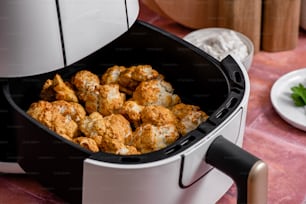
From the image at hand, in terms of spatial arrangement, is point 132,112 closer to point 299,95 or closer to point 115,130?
point 115,130

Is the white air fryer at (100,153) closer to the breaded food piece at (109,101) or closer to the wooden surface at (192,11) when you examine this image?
the breaded food piece at (109,101)

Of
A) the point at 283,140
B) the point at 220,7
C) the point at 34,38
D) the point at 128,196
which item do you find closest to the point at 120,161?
the point at 128,196

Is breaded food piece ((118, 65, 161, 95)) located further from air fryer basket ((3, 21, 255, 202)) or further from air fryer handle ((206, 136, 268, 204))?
air fryer handle ((206, 136, 268, 204))

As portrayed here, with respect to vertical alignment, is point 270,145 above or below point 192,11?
below

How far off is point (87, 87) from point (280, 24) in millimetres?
393

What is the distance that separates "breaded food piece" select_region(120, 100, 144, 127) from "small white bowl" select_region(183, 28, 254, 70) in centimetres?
24

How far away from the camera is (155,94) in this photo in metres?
0.88

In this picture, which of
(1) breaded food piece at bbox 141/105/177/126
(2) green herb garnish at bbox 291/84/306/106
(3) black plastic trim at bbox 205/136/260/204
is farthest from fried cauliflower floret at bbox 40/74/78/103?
(2) green herb garnish at bbox 291/84/306/106

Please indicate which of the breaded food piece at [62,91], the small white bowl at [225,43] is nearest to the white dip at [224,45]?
the small white bowl at [225,43]

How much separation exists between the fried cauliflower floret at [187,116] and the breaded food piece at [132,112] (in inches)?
1.8

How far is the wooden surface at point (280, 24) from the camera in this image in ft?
3.63

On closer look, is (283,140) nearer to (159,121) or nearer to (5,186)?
(159,121)

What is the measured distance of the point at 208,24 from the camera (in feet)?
3.84

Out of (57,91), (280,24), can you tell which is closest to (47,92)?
(57,91)
